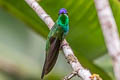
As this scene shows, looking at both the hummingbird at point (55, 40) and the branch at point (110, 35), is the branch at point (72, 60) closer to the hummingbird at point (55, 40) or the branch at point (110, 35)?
the hummingbird at point (55, 40)

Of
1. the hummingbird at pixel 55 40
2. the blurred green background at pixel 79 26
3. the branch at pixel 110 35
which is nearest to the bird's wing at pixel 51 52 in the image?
the hummingbird at pixel 55 40

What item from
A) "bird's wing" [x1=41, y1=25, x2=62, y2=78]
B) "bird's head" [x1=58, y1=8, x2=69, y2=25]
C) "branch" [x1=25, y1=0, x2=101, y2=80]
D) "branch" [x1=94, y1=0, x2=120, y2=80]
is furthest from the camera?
"bird's head" [x1=58, y1=8, x2=69, y2=25]

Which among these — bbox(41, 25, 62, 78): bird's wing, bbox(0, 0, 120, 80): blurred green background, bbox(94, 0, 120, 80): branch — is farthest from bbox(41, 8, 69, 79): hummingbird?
bbox(94, 0, 120, 80): branch

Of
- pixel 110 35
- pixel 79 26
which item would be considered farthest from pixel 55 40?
pixel 110 35

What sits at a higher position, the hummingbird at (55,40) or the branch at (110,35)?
the hummingbird at (55,40)

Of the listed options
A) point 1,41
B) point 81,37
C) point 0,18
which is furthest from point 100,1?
point 1,41

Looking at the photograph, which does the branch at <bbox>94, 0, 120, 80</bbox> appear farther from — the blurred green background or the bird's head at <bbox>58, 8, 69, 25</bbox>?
the blurred green background

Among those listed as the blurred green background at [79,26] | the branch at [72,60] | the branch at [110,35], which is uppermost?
the blurred green background at [79,26]
